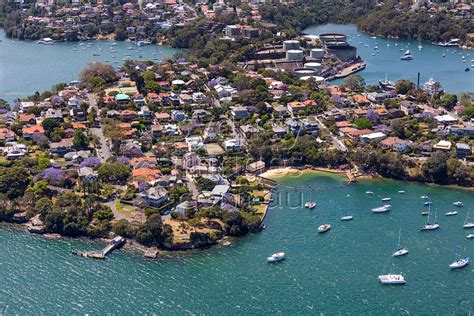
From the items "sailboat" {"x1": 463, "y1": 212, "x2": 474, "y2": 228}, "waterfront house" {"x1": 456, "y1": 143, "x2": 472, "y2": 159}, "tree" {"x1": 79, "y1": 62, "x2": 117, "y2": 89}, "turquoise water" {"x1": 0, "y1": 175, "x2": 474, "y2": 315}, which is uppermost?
"tree" {"x1": 79, "y1": 62, "x2": 117, "y2": 89}

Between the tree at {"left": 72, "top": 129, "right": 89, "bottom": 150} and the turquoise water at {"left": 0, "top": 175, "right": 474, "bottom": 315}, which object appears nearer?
the turquoise water at {"left": 0, "top": 175, "right": 474, "bottom": 315}

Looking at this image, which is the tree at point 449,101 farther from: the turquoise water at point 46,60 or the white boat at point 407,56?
the turquoise water at point 46,60

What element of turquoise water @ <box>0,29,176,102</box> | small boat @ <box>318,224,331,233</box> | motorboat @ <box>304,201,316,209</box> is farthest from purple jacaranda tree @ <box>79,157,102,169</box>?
turquoise water @ <box>0,29,176,102</box>

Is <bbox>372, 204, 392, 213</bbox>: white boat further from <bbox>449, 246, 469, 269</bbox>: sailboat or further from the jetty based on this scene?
the jetty

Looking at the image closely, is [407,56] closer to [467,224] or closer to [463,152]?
[463,152]

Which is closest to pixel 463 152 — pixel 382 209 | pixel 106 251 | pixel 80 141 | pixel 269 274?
pixel 382 209

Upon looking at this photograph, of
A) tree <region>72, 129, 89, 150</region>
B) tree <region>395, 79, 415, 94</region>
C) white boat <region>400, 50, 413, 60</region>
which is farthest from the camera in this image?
white boat <region>400, 50, 413, 60</region>
